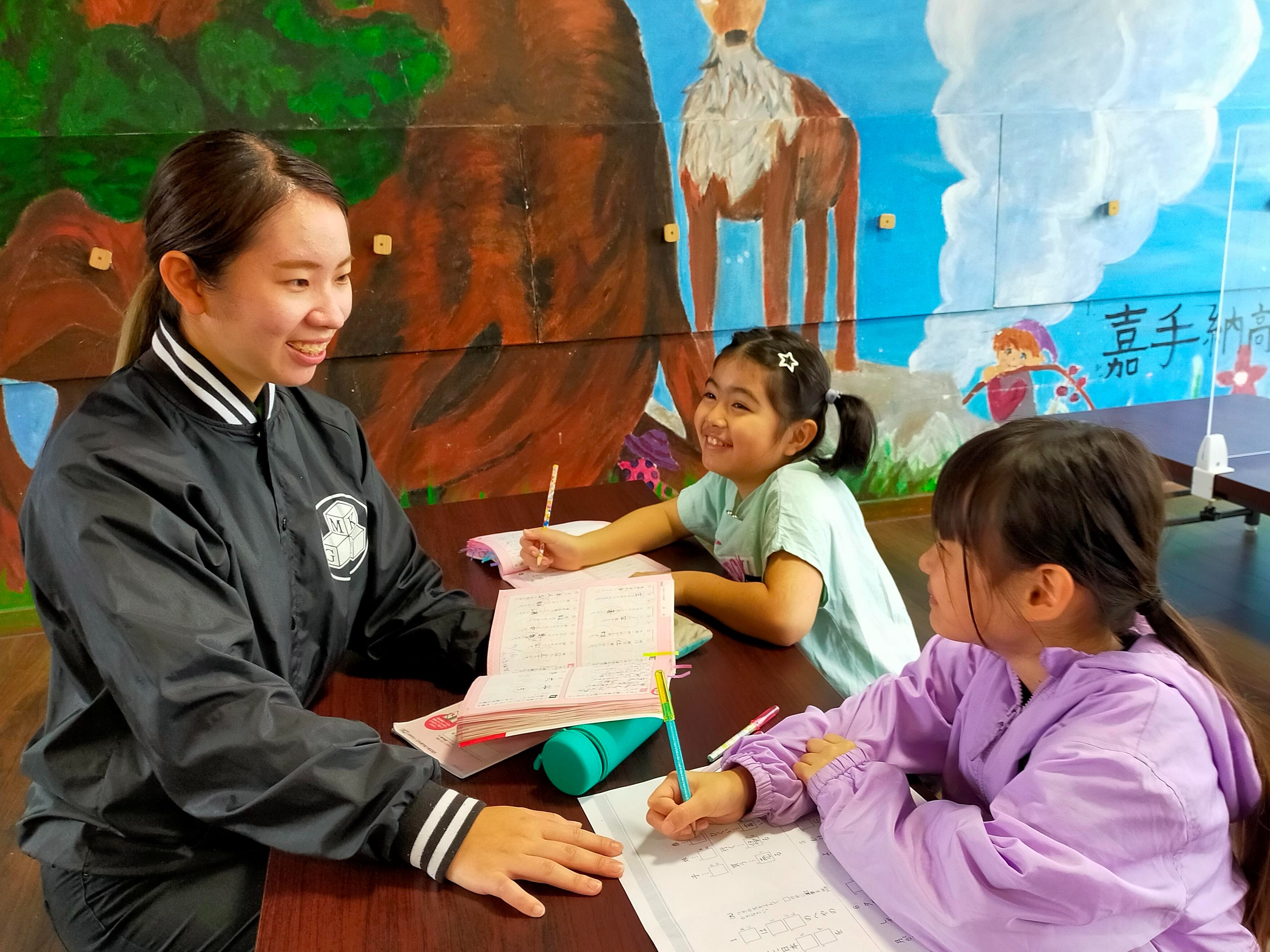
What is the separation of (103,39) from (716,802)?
273 centimetres

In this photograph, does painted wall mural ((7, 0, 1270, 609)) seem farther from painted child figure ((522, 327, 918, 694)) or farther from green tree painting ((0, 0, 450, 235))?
painted child figure ((522, 327, 918, 694))

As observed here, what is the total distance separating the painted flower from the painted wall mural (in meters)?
0.02

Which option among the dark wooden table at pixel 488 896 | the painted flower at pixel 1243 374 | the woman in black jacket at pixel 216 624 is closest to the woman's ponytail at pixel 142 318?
the woman in black jacket at pixel 216 624

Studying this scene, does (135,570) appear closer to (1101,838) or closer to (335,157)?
(1101,838)

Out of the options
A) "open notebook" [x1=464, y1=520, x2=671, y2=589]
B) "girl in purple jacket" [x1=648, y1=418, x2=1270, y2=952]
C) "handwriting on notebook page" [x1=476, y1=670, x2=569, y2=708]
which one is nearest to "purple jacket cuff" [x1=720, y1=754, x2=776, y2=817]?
"girl in purple jacket" [x1=648, y1=418, x2=1270, y2=952]

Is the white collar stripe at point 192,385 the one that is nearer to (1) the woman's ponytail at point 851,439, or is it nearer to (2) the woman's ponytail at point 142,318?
(2) the woman's ponytail at point 142,318

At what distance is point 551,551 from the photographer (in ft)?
5.19

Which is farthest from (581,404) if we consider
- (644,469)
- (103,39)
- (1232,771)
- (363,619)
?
(1232,771)

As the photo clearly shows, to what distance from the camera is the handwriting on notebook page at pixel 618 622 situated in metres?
1.15

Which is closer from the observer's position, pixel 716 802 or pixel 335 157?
pixel 716 802

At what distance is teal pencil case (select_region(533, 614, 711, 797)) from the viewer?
926mm

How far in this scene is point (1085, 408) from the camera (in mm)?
3812

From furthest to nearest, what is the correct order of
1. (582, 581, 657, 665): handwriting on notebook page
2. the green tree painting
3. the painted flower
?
1. the painted flower
2. the green tree painting
3. (582, 581, 657, 665): handwriting on notebook page

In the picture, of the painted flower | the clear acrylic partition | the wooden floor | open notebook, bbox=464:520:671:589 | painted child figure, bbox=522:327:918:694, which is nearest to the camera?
painted child figure, bbox=522:327:918:694
